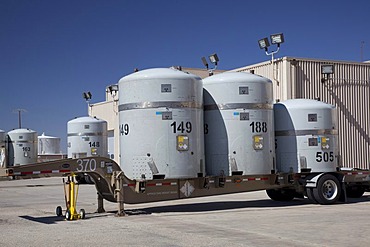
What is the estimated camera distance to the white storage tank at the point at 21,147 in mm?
43247

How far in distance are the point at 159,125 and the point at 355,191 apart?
7982 mm

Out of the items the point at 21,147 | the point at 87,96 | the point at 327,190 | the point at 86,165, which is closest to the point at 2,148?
the point at 21,147

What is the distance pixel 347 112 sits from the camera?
1025 inches

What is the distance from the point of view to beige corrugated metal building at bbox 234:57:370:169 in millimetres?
24438

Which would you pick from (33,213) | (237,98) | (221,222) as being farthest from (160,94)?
(33,213)

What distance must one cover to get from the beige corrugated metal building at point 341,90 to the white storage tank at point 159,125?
9916 mm

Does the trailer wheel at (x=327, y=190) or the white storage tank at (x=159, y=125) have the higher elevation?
the white storage tank at (x=159, y=125)

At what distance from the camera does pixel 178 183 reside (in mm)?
15297

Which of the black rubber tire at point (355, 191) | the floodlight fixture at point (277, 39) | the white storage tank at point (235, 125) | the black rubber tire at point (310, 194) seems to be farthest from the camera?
the floodlight fixture at point (277, 39)

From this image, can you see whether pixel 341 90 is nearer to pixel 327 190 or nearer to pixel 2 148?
pixel 327 190

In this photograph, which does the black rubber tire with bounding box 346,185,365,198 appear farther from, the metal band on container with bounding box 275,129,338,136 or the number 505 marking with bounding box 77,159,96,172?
the number 505 marking with bounding box 77,159,96,172

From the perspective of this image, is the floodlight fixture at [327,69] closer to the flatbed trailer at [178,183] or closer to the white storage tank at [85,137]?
the flatbed trailer at [178,183]

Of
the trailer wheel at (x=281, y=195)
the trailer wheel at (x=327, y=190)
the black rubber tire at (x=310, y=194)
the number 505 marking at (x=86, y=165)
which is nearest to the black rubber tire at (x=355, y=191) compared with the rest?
the trailer wheel at (x=327, y=190)

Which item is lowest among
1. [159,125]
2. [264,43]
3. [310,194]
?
[310,194]
